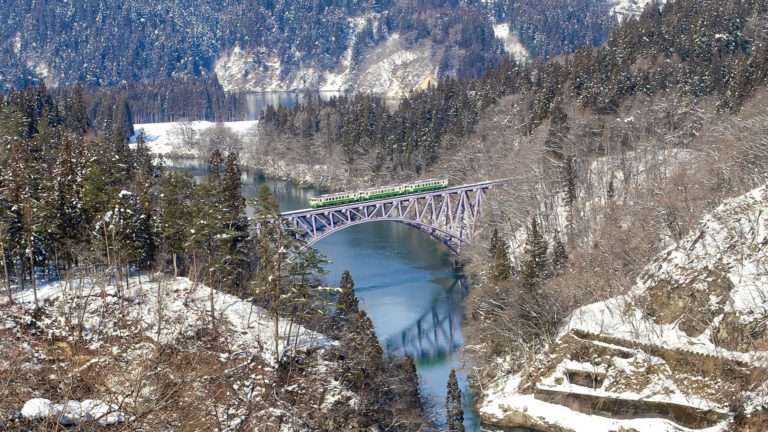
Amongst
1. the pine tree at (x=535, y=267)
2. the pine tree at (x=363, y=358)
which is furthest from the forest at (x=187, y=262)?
the pine tree at (x=535, y=267)

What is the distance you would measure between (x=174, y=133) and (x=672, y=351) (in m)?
118

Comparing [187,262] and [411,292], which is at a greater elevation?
[187,262]

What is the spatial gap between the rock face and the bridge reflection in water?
7.34 m

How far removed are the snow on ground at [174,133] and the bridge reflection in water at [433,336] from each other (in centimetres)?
8349

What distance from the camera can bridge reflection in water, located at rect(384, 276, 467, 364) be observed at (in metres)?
50.2

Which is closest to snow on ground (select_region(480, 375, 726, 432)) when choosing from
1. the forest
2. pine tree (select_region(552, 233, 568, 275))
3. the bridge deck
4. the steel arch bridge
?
the forest

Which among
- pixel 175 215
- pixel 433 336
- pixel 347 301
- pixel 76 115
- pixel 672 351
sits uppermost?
pixel 76 115

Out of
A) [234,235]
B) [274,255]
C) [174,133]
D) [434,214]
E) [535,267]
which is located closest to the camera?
[274,255]

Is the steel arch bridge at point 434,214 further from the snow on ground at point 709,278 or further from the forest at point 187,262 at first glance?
the snow on ground at point 709,278

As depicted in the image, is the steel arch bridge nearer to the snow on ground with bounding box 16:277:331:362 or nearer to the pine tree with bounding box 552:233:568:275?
the pine tree with bounding box 552:233:568:275

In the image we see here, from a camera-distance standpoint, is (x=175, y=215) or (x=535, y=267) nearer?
(x=175, y=215)

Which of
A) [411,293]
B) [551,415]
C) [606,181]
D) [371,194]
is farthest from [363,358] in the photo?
[606,181]

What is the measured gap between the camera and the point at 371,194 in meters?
65.8

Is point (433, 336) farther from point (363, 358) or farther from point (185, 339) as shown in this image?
point (185, 339)
